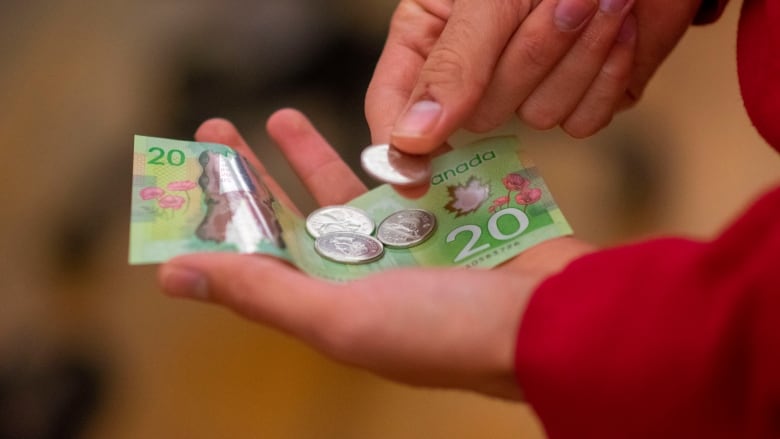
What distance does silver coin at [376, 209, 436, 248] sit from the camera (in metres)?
0.72

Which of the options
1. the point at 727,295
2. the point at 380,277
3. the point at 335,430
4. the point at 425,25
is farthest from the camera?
the point at 335,430

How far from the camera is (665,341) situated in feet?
1.45

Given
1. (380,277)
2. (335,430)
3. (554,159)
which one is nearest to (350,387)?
(335,430)

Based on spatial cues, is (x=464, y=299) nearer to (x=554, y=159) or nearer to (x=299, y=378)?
(x=299, y=378)

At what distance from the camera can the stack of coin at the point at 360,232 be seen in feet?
2.26

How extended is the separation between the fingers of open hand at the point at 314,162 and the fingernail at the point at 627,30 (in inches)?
11.8

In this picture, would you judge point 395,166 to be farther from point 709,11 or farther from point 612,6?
point 709,11

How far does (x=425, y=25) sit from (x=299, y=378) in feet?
1.73

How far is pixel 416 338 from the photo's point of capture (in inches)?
20.1

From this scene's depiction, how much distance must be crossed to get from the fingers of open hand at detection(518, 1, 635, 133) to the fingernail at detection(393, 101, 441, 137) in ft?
0.54

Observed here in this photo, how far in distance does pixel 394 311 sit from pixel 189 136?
861 mm

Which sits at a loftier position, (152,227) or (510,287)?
(152,227)

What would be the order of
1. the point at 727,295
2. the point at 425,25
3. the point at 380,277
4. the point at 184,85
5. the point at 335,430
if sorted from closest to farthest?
the point at 727,295
the point at 380,277
the point at 425,25
the point at 335,430
the point at 184,85

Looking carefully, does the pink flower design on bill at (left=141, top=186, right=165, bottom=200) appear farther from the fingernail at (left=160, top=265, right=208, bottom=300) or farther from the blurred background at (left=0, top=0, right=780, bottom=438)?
the blurred background at (left=0, top=0, right=780, bottom=438)
